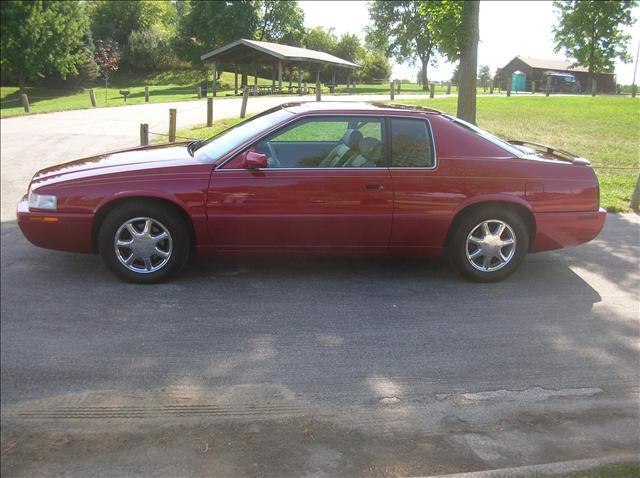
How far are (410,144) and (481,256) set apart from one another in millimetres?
1215

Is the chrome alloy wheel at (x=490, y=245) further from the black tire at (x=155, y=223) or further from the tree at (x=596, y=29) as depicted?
the tree at (x=596, y=29)

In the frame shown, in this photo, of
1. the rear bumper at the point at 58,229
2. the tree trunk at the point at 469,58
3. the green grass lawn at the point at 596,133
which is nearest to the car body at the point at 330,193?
the rear bumper at the point at 58,229

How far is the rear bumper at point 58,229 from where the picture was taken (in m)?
4.90

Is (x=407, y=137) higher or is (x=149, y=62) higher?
(x=149, y=62)

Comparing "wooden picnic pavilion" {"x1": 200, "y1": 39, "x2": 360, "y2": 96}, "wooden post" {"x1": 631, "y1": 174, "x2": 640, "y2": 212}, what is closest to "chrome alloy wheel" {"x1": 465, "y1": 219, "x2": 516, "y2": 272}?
"wooden post" {"x1": 631, "y1": 174, "x2": 640, "y2": 212}

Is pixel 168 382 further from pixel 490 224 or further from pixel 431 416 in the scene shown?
pixel 490 224

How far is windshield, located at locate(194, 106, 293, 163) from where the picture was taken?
5219 millimetres

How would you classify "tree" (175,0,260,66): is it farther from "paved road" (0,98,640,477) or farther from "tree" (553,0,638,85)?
"paved road" (0,98,640,477)

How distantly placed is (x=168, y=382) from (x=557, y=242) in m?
3.82

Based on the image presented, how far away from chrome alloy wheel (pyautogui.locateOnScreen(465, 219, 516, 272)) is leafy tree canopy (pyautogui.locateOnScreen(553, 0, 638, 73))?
17.9 feet

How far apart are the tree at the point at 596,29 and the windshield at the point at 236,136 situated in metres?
6.34

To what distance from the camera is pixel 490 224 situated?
5.36m

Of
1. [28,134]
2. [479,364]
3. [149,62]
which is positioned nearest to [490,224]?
[479,364]

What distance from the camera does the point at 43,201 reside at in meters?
4.94
